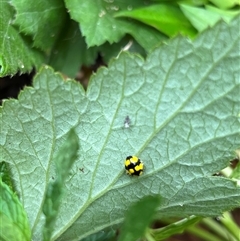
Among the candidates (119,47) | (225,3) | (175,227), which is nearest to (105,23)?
(119,47)

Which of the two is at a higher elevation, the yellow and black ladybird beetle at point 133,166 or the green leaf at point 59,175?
the green leaf at point 59,175

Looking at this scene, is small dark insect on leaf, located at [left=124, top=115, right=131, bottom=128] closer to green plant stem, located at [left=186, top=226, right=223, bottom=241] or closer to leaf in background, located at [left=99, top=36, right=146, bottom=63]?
leaf in background, located at [left=99, top=36, right=146, bottom=63]

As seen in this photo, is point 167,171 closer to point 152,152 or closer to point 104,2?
point 152,152

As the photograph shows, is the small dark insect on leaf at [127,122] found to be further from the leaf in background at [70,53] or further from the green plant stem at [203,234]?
the green plant stem at [203,234]

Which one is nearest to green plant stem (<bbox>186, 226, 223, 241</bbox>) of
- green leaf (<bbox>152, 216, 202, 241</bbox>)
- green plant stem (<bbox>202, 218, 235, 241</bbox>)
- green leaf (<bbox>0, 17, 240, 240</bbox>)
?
green plant stem (<bbox>202, 218, 235, 241</bbox>)

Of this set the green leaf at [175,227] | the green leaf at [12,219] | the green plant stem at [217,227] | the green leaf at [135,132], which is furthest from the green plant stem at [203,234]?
the green leaf at [12,219]

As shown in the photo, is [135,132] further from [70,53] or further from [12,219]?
[70,53]
